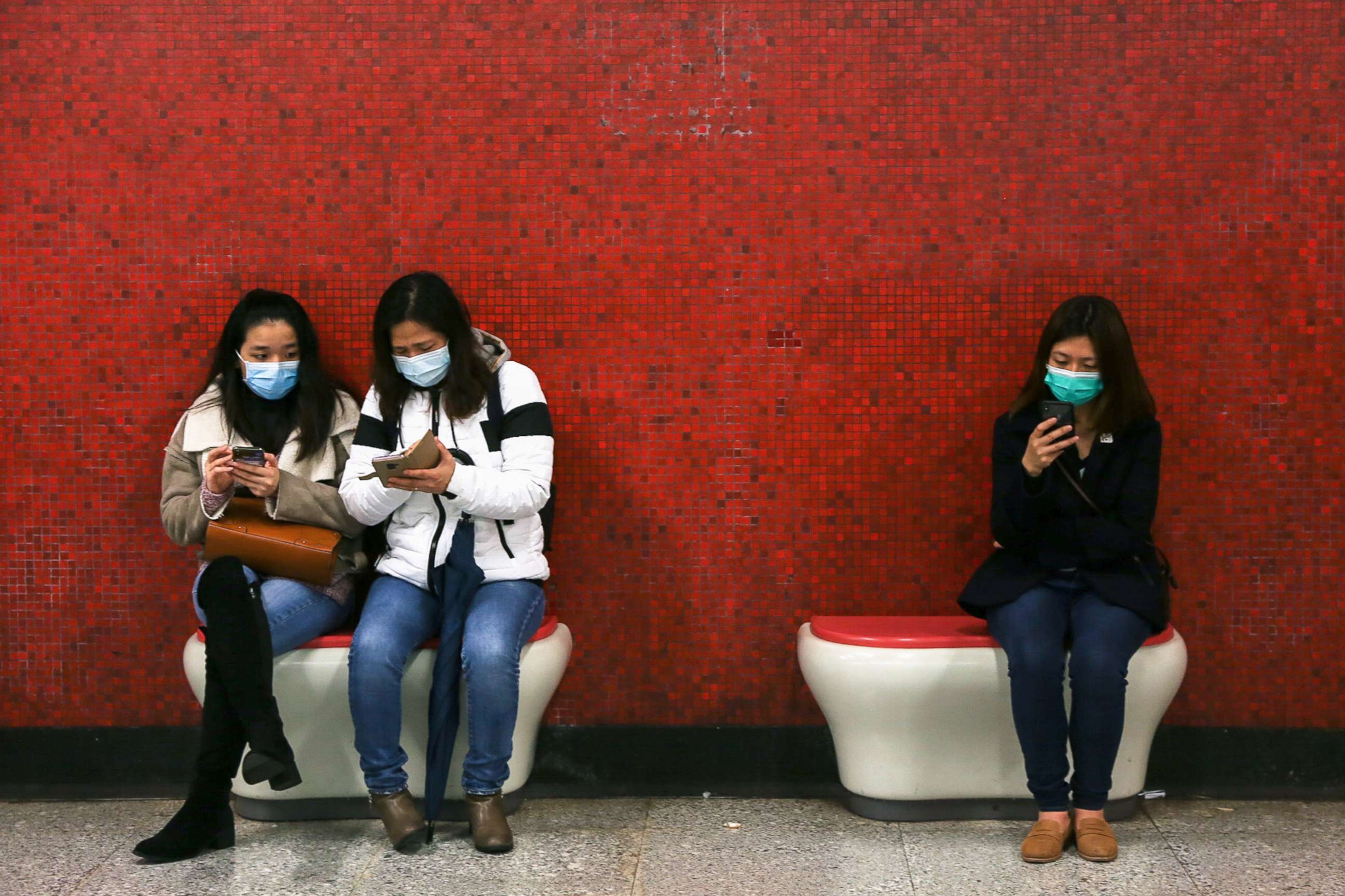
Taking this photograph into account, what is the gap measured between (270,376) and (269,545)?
38cm

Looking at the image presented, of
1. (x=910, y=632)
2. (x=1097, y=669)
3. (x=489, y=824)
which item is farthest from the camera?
(x=910, y=632)

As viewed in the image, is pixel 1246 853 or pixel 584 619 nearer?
pixel 1246 853

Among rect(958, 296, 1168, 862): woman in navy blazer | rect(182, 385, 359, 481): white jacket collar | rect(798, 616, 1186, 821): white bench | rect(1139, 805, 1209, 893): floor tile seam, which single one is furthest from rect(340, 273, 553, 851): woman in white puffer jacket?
rect(1139, 805, 1209, 893): floor tile seam

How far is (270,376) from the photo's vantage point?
269 centimetres

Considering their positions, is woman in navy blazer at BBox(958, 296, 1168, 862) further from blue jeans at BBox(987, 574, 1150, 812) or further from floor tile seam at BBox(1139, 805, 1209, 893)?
floor tile seam at BBox(1139, 805, 1209, 893)

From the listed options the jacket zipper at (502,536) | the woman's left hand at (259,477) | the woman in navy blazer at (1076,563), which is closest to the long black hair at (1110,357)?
the woman in navy blazer at (1076,563)

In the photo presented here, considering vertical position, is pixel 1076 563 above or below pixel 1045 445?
below

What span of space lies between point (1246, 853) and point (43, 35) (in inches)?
128

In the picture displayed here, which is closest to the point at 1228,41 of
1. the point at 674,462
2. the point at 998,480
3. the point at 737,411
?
the point at 998,480

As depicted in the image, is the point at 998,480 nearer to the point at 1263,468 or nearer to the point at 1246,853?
the point at 1263,468

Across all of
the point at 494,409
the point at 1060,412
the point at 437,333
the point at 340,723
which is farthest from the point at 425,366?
the point at 1060,412

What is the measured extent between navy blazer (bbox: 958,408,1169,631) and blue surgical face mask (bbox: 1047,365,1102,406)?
84 millimetres

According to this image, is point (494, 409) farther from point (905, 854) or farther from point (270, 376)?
point (905, 854)

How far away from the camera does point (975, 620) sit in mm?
2764
